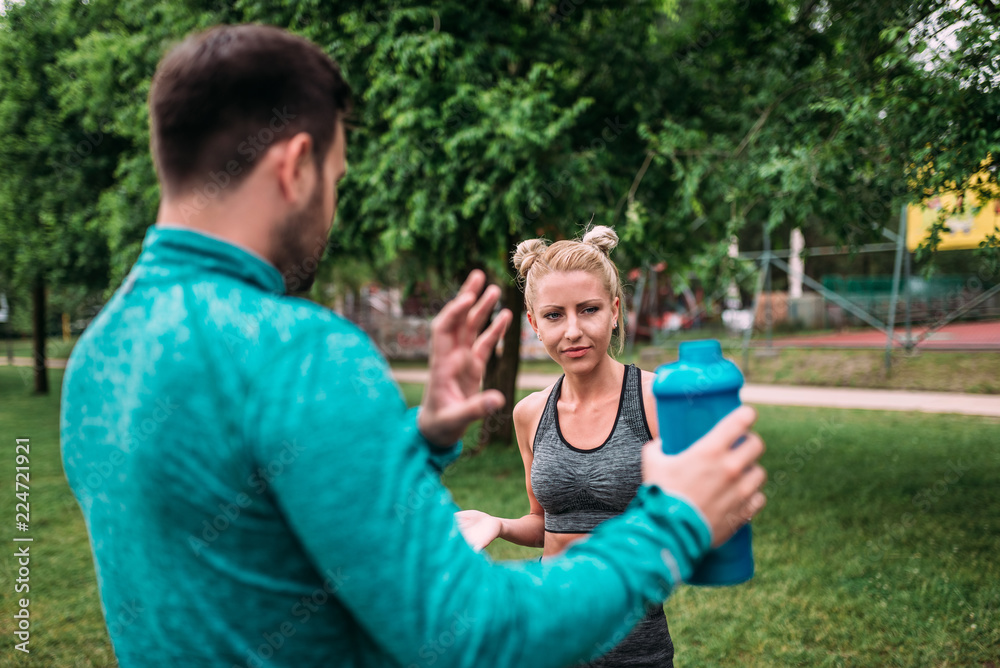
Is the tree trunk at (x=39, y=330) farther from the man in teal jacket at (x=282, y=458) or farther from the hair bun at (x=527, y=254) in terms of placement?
the man in teal jacket at (x=282, y=458)

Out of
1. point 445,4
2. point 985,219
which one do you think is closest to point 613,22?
point 445,4

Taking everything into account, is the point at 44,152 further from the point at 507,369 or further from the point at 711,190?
the point at 711,190

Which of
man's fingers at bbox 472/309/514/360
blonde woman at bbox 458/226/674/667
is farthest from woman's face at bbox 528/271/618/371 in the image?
man's fingers at bbox 472/309/514/360

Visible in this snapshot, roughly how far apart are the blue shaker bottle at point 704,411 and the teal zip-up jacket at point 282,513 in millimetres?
195

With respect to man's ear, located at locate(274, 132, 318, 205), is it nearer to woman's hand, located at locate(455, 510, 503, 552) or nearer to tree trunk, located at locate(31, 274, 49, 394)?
woman's hand, located at locate(455, 510, 503, 552)

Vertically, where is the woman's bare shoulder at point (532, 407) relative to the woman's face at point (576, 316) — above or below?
below

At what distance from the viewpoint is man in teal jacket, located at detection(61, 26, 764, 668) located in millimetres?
840

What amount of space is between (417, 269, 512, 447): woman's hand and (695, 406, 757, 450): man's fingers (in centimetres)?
29

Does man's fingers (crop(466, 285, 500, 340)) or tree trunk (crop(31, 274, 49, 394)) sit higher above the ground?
man's fingers (crop(466, 285, 500, 340))

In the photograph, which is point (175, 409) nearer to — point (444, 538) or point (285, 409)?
point (285, 409)

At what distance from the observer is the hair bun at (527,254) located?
8.93 feet

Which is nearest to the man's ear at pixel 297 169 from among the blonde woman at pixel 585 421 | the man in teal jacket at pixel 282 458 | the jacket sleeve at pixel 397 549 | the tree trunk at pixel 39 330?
the man in teal jacket at pixel 282 458

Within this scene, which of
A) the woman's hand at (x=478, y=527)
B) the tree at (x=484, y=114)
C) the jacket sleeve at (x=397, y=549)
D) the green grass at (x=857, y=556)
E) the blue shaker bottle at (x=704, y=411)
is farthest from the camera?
the tree at (x=484, y=114)

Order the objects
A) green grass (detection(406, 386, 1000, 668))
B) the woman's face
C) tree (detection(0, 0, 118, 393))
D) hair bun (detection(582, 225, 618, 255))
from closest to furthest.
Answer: the woman's face, hair bun (detection(582, 225, 618, 255)), green grass (detection(406, 386, 1000, 668)), tree (detection(0, 0, 118, 393))
